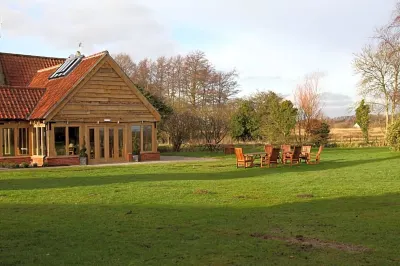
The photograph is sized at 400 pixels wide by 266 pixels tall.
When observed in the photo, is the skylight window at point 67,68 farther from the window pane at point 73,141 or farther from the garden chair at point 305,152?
the garden chair at point 305,152

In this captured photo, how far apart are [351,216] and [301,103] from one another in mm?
30328

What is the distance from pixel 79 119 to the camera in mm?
28062

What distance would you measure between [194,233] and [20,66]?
31.5 m

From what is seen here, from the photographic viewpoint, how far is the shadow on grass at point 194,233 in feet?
22.0

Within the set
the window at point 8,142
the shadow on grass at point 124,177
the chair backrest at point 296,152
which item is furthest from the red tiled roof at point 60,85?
the chair backrest at point 296,152

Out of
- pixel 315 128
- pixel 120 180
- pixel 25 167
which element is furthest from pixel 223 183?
pixel 315 128

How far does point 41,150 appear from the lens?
27484 mm

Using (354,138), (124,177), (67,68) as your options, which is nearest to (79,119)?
(67,68)

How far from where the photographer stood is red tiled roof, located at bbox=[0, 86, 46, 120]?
2776 cm

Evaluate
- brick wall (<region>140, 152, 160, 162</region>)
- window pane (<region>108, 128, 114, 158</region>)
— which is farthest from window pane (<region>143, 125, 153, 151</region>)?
window pane (<region>108, 128, 114, 158</region>)

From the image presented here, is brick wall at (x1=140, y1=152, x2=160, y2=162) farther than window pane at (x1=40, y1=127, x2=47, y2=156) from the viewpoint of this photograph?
Yes

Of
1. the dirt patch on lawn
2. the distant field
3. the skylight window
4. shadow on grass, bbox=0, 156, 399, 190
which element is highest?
the skylight window

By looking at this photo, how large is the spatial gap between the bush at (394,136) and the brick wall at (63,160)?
70.1 feet

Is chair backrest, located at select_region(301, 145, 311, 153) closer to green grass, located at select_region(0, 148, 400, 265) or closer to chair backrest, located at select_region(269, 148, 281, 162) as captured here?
chair backrest, located at select_region(269, 148, 281, 162)
